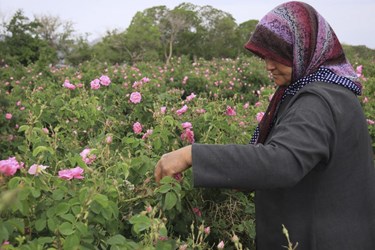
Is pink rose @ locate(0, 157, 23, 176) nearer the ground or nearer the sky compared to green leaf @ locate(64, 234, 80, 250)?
nearer the sky

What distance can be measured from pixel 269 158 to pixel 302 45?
0.44m

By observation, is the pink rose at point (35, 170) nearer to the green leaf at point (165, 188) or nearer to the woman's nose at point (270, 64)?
the green leaf at point (165, 188)

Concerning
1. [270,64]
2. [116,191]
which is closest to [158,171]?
[116,191]

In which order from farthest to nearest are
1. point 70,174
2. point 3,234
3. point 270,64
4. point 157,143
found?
point 157,143 → point 270,64 → point 70,174 → point 3,234

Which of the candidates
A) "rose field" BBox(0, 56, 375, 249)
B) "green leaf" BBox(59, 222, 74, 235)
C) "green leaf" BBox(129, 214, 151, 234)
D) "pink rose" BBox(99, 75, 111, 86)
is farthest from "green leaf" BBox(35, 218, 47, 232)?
"pink rose" BBox(99, 75, 111, 86)

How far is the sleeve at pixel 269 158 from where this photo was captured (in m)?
1.12

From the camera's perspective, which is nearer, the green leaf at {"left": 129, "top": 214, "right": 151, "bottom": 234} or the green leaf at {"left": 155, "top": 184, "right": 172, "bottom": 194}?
the green leaf at {"left": 129, "top": 214, "right": 151, "bottom": 234}

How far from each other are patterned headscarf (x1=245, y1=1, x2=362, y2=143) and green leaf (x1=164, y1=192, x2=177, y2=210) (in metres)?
0.50

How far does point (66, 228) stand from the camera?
44.3 inches

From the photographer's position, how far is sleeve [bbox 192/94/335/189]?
1.12 m

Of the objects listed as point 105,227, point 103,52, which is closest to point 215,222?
point 105,227

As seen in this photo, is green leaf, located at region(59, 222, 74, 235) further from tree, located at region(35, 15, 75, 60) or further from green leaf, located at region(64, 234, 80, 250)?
tree, located at region(35, 15, 75, 60)

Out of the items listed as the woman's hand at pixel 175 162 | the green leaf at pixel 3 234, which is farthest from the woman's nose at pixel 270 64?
the green leaf at pixel 3 234

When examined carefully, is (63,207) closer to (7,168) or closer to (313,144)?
(7,168)
